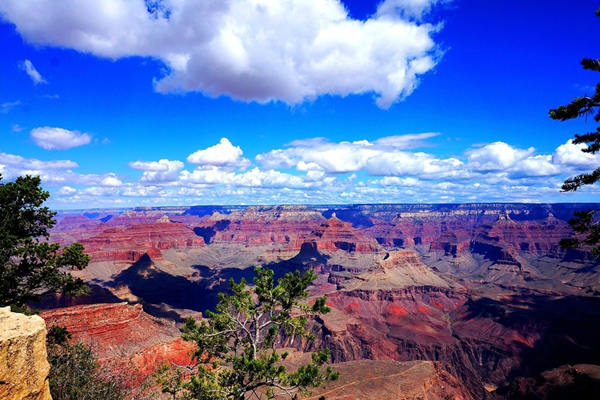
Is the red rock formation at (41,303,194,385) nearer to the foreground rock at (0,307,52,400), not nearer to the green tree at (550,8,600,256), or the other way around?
the foreground rock at (0,307,52,400)

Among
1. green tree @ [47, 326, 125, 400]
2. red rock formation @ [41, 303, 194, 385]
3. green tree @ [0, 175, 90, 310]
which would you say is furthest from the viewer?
red rock formation @ [41, 303, 194, 385]

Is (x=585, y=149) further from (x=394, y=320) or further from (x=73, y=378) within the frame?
(x=394, y=320)

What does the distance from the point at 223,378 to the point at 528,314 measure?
126 meters

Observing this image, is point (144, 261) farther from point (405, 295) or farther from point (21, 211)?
point (21, 211)

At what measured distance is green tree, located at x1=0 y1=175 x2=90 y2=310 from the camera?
22578mm

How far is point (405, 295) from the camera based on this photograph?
13362cm

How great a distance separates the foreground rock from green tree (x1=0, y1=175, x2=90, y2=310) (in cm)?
1655

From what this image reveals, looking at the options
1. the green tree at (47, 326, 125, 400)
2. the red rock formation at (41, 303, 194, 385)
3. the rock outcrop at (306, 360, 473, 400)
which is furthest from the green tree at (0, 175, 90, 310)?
the rock outcrop at (306, 360, 473, 400)

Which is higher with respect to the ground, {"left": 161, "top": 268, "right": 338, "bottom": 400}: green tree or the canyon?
{"left": 161, "top": 268, "right": 338, "bottom": 400}: green tree

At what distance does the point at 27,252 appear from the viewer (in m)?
23.9

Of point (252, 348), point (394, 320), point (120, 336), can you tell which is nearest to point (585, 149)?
point (252, 348)

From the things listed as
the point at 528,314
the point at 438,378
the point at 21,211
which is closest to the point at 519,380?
the point at 438,378

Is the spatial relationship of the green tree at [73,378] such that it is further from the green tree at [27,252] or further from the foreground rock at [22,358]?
the foreground rock at [22,358]

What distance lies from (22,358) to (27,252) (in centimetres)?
1947
